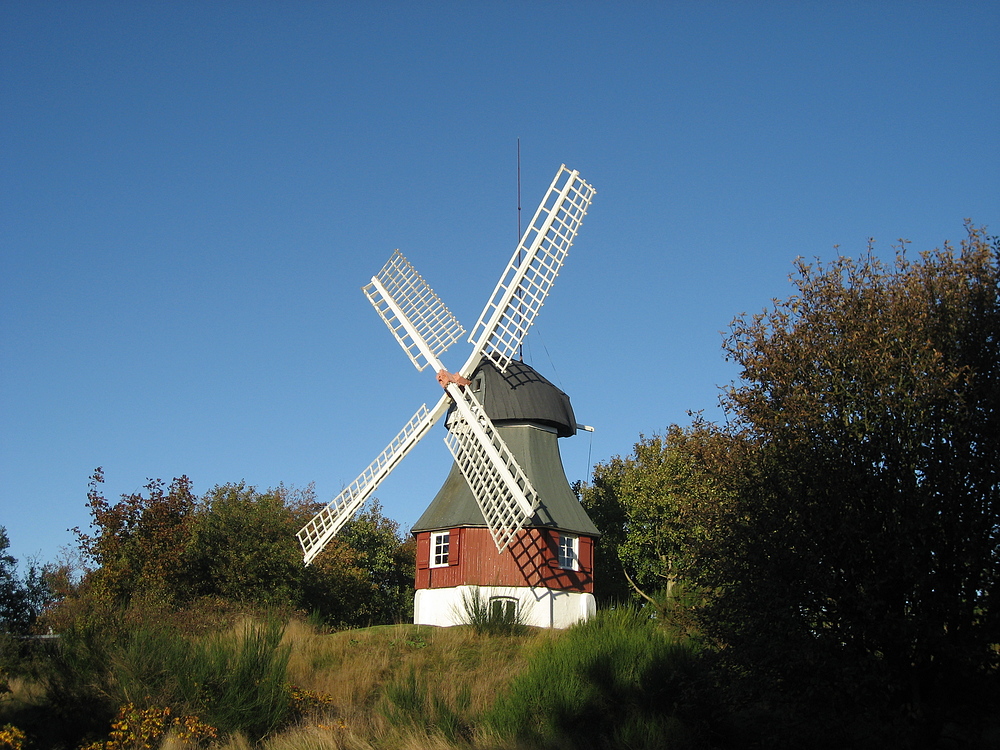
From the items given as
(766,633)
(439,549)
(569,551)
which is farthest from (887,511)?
(439,549)

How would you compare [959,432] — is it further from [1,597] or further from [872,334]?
[1,597]

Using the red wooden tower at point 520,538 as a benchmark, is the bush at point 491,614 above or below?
below

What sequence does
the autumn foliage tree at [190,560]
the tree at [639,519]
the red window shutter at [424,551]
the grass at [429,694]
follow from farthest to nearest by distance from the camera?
the tree at [639,519], the red window shutter at [424,551], the autumn foliage tree at [190,560], the grass at [429,694]

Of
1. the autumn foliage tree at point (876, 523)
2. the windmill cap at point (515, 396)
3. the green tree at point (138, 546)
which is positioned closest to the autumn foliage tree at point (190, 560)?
the green tree at point (138, 546)

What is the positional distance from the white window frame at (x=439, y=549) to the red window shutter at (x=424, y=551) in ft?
0.42

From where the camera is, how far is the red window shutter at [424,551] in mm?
26447

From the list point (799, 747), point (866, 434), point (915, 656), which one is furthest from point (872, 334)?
point (799, 747)

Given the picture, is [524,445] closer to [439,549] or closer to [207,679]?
[439,549]

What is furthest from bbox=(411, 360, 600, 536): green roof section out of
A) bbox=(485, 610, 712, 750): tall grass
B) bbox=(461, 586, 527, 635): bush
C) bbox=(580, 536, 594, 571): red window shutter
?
bbox=(485, 610, 712, 750): tall grass

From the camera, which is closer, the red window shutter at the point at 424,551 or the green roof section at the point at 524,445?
the green roof section at the point at 524,445

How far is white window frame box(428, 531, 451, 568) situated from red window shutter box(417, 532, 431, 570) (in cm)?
13

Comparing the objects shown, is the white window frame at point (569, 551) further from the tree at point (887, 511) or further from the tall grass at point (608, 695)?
the tree at point (887, 511)

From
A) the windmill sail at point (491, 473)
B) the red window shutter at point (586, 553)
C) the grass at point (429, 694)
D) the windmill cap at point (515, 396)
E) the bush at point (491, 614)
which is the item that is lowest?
the grass at point (429, 694)

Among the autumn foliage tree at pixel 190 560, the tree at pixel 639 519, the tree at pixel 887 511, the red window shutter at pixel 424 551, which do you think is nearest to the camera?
the tree at pixel 887 511
